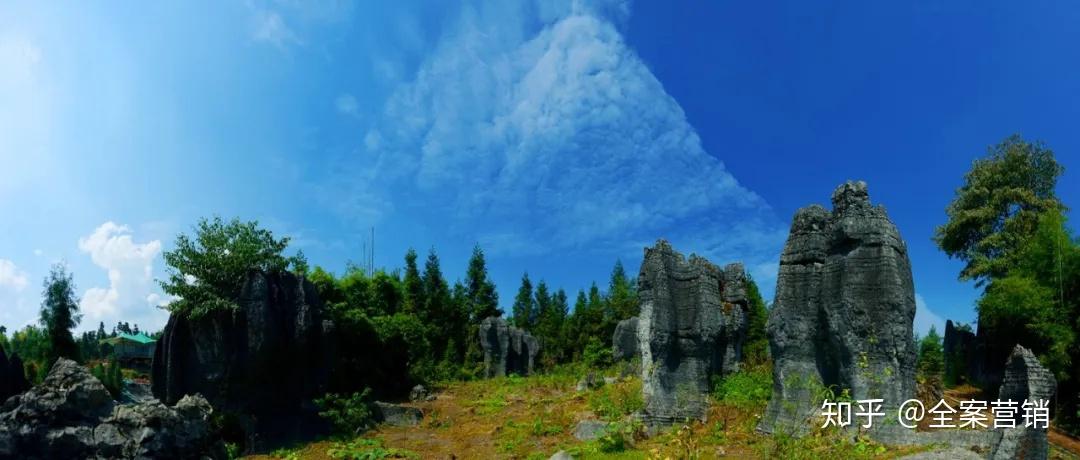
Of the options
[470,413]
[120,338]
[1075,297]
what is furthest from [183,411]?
[120,338]

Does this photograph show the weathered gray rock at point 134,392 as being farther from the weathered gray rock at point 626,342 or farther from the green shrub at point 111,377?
the weathered gray rock at point 626,342

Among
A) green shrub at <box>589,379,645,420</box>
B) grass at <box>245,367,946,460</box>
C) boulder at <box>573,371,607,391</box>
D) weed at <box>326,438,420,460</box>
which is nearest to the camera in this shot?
grass at <box>245,367,946,460</box>

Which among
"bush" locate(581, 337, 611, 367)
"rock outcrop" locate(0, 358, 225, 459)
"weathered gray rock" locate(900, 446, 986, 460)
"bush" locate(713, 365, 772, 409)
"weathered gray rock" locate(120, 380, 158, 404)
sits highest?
"rock outcrop" locate(0, 358, 225, 459)

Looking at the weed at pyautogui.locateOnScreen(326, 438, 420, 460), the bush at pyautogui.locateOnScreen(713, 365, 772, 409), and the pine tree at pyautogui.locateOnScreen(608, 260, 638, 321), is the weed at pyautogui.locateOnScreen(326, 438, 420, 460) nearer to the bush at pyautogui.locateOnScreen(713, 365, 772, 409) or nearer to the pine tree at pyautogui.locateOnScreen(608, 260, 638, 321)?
the bush at pyautogui.locateOnScreen(713, 365, 772, 409)

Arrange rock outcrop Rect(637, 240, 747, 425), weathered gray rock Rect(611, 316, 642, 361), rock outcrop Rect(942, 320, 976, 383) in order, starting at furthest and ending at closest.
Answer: weathered gray rock Rect(611, 316, 642, 361)
rock outcrop Rect(942, 320, 976, 383)
rock outcrop Rect(637, 240, 747, 425)

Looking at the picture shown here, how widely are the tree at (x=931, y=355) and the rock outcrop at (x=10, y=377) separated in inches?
1309

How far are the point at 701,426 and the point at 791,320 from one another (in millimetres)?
3184

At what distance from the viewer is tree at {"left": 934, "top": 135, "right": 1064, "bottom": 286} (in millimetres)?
24375

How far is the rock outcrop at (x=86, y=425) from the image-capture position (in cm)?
823

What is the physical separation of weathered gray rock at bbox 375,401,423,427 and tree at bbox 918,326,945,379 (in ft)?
78.9

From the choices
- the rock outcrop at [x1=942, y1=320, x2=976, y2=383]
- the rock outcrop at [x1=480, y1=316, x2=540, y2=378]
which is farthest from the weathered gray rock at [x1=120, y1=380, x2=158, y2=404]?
the rock outcrop at [x1=942, y1=320, x2=976, y2=383]

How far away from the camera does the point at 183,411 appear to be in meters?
8.81

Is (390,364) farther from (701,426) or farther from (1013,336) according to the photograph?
(1013,336)

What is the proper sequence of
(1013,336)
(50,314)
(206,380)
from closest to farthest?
(206,380) < (1013,336) < (50,314)
